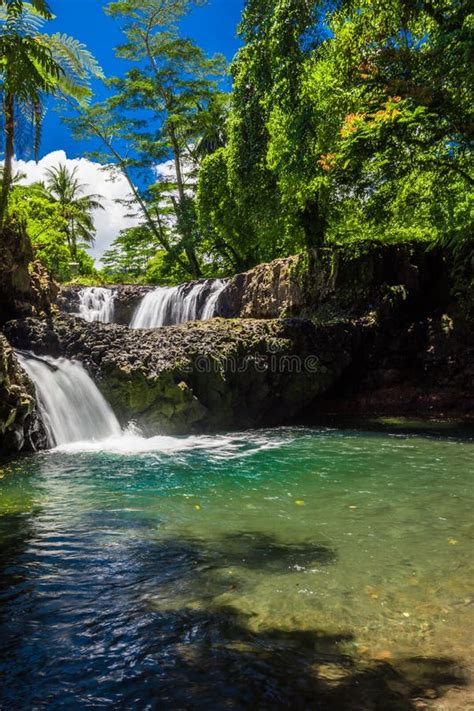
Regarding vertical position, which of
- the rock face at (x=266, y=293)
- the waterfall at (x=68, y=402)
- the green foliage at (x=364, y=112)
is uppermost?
the green foliage at (x=364, y=112)

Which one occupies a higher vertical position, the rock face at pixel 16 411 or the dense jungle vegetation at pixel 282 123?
the dense jungle vegetation at pixel 282 123

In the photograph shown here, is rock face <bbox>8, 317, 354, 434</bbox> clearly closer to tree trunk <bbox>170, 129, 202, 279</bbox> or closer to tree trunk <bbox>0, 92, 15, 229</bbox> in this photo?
tree trunk <bbox>0, 92, 15, 229</bbox>

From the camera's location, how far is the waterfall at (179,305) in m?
19.6

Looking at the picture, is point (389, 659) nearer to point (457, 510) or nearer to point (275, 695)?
point (275, 695)

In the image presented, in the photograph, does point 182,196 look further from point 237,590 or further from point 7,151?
point 237,590

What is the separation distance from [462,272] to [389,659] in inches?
547

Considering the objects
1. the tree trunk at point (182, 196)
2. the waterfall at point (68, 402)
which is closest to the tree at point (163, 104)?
the tree trunk at point (182, 196)

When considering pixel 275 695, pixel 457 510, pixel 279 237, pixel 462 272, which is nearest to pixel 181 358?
pixel 457 510

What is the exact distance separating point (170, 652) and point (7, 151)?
11.4 m

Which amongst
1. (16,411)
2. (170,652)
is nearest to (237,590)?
(170,652)

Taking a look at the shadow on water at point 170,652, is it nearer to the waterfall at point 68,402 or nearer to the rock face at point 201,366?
the waterfall at point 68,402

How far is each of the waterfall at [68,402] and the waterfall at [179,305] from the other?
8.07 metres

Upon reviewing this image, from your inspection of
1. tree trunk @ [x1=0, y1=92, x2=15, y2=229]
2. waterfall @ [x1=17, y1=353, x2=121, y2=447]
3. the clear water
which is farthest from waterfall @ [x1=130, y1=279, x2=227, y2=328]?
the clear water

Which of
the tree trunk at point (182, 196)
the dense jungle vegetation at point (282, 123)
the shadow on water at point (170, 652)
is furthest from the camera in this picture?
the tree trunk at point (182, 196)
